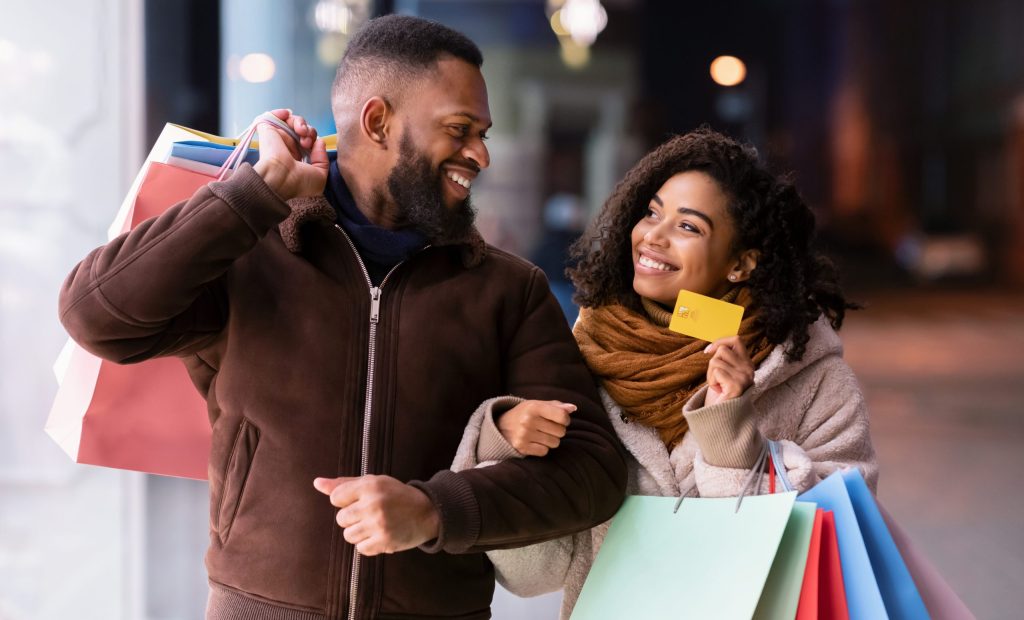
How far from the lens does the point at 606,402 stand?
6.73 ft

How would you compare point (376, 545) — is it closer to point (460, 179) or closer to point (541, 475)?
point (541, 475)

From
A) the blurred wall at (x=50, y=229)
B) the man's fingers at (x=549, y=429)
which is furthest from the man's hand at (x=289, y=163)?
the blurred wall at (x=50, y=229)

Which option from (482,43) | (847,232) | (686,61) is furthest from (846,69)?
Answer: (482,43)

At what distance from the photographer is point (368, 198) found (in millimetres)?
1964

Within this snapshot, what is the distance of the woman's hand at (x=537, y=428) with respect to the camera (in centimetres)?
175

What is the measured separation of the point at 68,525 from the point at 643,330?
2.43 meters

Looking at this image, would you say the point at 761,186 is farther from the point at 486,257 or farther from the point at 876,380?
the point at 876,380

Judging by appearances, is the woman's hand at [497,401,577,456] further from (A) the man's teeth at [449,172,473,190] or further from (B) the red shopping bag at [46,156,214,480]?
(B) the red shopping bag at [46,156,214,480]

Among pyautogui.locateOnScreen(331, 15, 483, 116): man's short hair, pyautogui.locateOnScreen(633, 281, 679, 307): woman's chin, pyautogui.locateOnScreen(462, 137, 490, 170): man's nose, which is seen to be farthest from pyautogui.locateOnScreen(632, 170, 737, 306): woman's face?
pyautogui.locateOnScreen(331, 15, 483, 116): man's short hair

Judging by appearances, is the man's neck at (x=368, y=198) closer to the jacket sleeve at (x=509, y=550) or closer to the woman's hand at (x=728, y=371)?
the jacket sleeve at (x=509, y=550)

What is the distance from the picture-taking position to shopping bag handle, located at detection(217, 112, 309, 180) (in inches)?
74.1

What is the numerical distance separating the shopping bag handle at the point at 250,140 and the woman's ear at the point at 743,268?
2.75ft

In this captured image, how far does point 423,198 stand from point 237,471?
566mm

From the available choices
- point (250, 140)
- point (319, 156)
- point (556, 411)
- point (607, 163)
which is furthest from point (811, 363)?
point (607, 163)
